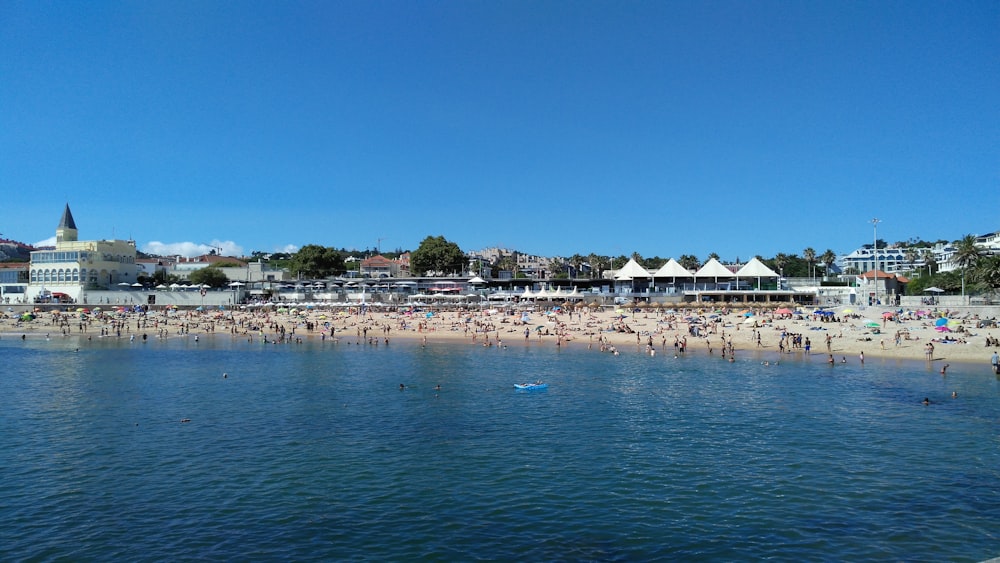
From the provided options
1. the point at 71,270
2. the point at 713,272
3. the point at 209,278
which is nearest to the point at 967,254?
the point at 713,272

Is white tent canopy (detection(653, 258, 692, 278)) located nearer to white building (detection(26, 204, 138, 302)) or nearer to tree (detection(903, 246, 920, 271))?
tree (detection(903, 246, 920, 271))

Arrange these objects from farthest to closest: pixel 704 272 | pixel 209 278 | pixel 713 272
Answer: pixel 209 278 < pixel 704 272 < pixel 713 272

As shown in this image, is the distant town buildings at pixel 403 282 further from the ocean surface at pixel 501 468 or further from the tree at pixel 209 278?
the ocean surface at pixel 501 468

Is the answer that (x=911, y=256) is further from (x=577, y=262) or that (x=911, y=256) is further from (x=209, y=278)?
(x=209, y=278)

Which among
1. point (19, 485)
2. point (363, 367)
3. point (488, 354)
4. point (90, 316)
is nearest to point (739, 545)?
point (19, 485)

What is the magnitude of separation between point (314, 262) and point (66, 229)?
34692mm

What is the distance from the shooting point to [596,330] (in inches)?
2109

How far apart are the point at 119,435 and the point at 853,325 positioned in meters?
48.1

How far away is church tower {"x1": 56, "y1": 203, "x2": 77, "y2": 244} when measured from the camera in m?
90.9

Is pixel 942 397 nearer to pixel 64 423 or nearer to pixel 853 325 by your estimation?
pixel 853 325

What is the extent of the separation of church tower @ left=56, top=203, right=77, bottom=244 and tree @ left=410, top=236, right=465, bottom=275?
50.0 metres

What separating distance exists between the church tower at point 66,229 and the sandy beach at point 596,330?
20.7 meters

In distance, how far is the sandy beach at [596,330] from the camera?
4050 centimetres

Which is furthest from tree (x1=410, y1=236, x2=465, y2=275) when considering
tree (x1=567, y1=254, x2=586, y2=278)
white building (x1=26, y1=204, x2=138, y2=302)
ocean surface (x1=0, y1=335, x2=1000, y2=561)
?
ocean surface (x1=0, y1=335, x2=1000, y2=561)
